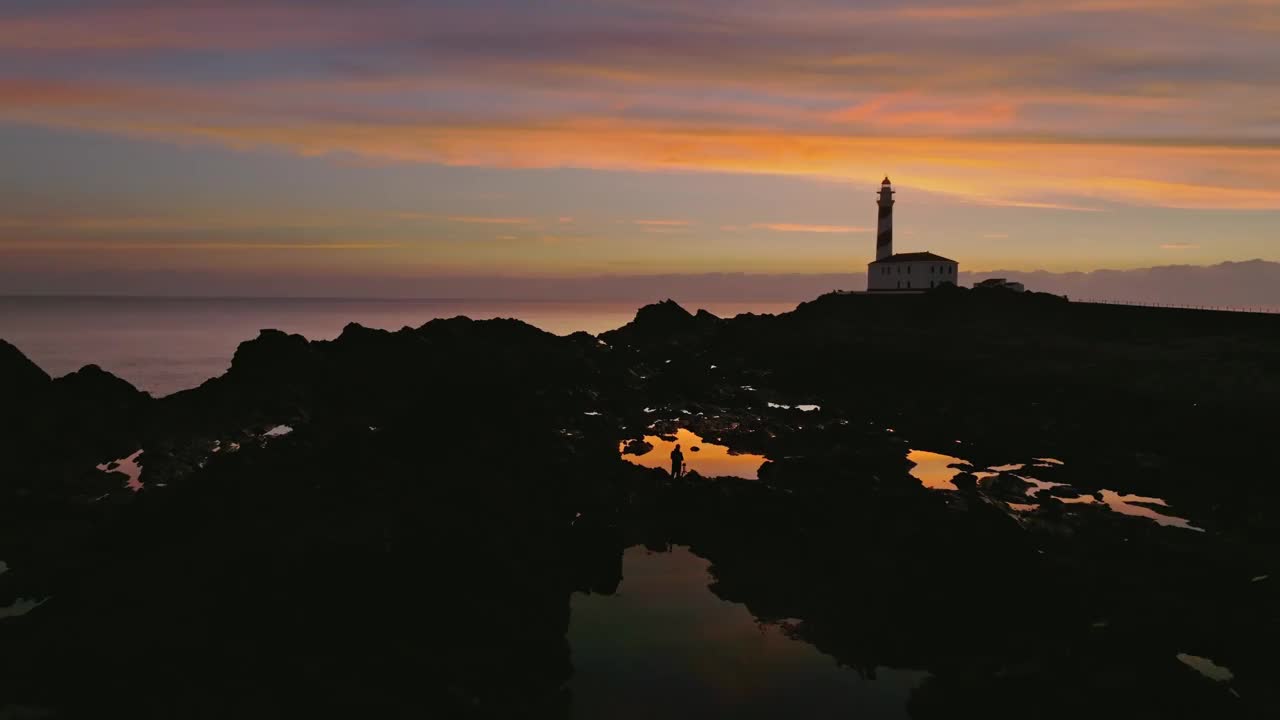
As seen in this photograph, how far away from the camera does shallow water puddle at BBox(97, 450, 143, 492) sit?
28.5 metres

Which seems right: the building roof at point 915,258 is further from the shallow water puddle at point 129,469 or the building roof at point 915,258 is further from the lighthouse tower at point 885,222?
the shallow water puddle at point 129,469

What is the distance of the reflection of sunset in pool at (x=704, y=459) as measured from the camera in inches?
1229

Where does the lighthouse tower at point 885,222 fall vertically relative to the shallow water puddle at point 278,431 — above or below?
above

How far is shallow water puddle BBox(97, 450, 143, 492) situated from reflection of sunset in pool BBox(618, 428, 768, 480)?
1845 cm

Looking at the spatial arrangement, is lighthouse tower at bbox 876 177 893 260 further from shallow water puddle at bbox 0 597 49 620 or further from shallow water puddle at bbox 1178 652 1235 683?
shallow water puddle at bbox 0 597 49 620

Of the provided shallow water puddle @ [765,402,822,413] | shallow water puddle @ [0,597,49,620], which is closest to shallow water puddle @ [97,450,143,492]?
shallow water puddle @ [0,597,49,620]

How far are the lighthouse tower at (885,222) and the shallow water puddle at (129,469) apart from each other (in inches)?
3469

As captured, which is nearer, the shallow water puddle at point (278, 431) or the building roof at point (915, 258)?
the shallow water puddle at point (278, 431)

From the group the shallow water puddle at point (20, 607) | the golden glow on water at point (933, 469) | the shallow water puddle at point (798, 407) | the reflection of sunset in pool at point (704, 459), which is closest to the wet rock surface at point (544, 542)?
the shallow water puddle at point (20, 607)

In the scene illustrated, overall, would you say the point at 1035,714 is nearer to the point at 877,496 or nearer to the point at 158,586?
the point at 877,496

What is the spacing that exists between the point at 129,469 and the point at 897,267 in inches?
3301

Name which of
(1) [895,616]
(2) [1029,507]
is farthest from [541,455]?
(2) [1029,507]

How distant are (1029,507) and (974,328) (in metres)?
51.0

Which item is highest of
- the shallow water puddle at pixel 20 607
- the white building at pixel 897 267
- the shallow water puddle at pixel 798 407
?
the white building at pixel 897 267
